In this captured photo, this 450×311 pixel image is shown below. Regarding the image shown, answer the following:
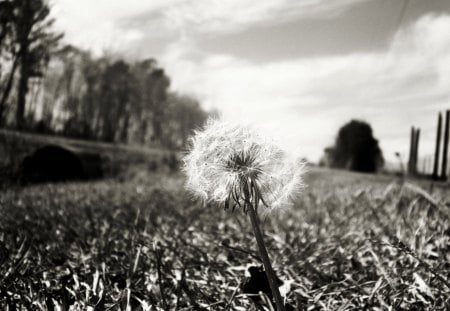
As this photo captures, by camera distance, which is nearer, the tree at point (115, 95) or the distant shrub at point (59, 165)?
the distant shrub at point (59, 165)

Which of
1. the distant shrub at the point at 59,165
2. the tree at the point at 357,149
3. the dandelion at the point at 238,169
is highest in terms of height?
the tree at the point at 357,149

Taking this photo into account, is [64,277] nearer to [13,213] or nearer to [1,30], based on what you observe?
[13,213]

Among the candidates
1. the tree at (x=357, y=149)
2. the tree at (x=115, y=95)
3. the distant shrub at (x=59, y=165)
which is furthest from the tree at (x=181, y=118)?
the distant shrub at (x=59, y=165)

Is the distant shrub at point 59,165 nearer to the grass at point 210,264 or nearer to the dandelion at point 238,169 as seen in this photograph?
the grass at point 210,264

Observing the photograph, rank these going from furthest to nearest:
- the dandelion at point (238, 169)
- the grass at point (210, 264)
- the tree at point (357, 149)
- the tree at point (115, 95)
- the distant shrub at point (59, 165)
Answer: the tree at point (115, 95)
the tree at point (357, 149)
the distant shrub at point (59, 165)
the grass at point (210, 264)
the dandelion at point (238, 169)

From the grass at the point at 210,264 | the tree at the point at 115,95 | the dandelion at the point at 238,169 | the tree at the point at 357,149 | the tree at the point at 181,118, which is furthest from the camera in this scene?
the tree at the point at 181,118

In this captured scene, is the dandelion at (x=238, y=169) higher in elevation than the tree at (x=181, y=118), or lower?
lower

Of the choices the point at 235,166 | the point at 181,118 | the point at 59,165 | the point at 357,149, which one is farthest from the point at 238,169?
the point at 181,118
